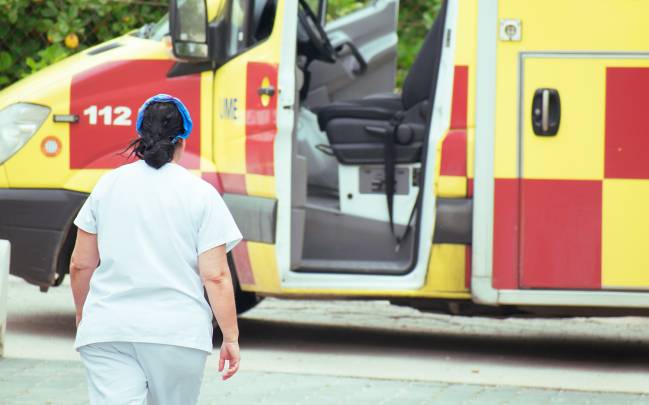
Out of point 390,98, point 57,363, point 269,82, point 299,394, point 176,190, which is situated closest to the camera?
point 176,190

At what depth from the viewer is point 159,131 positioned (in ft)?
13.1

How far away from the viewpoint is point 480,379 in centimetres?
691

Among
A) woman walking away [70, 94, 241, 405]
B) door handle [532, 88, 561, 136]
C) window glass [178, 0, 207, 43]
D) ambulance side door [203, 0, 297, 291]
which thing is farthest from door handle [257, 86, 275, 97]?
woman walking away [70, 94, 241, 405]

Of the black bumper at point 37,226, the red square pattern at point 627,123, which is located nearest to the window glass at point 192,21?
the black bumper at point 37,226

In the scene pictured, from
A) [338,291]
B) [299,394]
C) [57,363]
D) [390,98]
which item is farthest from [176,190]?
[390,98]

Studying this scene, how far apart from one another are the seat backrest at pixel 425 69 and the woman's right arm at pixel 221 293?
350 centimetres

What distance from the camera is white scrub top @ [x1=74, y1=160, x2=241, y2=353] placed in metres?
3.91

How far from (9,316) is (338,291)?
2.26 meters

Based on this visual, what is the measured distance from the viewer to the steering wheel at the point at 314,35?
7927 mm

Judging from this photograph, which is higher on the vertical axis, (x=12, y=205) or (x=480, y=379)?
(x=12, y=205)

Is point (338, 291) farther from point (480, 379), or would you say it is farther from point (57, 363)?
point (57, 363)

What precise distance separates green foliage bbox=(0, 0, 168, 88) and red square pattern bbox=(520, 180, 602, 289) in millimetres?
4763

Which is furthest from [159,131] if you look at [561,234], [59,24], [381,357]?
[59,24]

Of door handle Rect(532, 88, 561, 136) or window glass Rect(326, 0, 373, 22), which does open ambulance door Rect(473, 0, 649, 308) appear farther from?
window glass Rect(326, 0, 373, 22)
